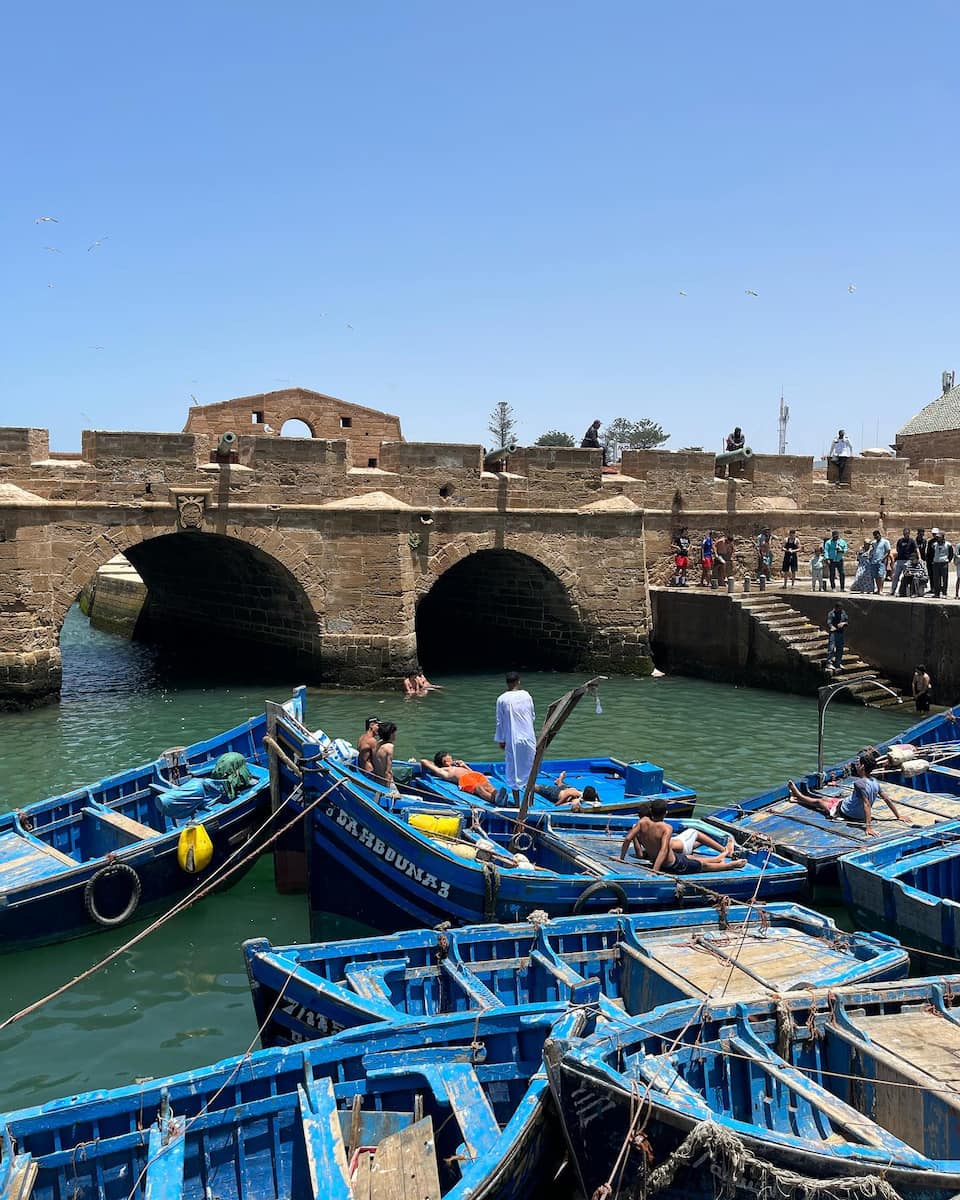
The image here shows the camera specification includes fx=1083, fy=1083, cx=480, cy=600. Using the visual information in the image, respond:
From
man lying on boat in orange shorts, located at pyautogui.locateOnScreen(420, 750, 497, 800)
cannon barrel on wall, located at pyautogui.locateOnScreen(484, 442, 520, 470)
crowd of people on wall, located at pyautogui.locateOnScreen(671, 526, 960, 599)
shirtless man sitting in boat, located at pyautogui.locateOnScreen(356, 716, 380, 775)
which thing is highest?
cannon barrel on wall, located at pyautogui.locateOnScreen(484, 442, 520, 470)

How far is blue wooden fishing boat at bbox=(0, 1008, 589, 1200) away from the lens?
518 centimetres

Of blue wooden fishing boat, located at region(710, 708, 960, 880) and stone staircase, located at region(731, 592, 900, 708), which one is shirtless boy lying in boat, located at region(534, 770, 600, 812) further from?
stone staircase, located at region(731, 592, 900, 708)

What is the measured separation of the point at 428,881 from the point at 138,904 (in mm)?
2973

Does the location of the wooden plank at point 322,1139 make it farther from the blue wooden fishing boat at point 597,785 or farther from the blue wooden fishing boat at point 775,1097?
the blue wooden fishing boat at point 597,785

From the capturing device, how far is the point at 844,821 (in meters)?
11.3

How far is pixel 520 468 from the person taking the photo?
23.0 meters

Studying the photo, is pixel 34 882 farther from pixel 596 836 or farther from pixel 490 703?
pixel 490 703

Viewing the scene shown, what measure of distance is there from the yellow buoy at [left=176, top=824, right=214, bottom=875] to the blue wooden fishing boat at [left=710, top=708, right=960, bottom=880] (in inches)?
206

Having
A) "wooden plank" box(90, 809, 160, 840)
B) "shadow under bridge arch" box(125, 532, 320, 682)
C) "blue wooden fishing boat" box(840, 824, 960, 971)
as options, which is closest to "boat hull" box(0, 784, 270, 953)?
"wooden plank" box(90, 809, 160, 840)

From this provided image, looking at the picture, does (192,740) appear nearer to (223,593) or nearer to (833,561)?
(223,593)

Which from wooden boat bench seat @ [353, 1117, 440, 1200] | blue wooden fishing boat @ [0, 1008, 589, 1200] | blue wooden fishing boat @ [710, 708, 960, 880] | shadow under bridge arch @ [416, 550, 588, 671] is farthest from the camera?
shadow under bridge arch @ [416, 550, 588, 671]

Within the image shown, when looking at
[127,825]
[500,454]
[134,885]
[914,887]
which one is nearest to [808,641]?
[500,454]

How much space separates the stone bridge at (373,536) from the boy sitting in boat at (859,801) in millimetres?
10661

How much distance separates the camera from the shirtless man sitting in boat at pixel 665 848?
9.63 metres
